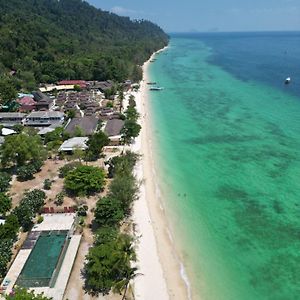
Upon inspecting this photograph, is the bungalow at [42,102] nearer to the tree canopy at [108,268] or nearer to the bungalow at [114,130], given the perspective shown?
the bungalow at [114,130]

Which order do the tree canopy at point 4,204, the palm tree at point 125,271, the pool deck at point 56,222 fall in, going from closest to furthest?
the palm tree at point 125,271 < the pool deck at point 56,222 < the tree canopy at point 4,204

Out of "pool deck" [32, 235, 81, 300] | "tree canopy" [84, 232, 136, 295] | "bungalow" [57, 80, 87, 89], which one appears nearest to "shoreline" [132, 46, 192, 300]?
"tree canopy" [84, 232, 136, 295]

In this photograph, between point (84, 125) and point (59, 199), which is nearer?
point (59, 199)

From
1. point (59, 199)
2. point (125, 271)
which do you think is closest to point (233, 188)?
point (59, 199)

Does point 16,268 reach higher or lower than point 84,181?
lower

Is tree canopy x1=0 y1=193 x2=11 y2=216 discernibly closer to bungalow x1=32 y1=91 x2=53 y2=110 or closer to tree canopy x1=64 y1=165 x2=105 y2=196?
tree canopy x1=64 y1=165 x2=105 y2=196

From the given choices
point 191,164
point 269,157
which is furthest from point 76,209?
point 269,157

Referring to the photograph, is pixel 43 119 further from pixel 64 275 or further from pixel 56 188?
pixel 64 275

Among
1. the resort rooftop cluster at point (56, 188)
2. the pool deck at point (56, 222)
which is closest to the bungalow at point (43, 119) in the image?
the resort rooftop cluster at point (56, 188)
